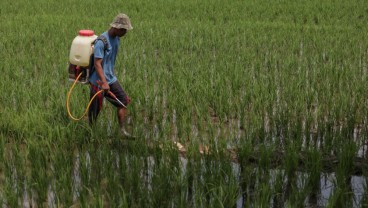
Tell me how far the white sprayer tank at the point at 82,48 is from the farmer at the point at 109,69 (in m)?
0.06

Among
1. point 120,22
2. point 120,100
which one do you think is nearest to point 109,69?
point 120,100

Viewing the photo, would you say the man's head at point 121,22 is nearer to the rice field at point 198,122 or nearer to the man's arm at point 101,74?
the man's arm at point 101,74

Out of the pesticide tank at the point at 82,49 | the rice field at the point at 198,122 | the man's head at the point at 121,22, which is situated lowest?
the rice field at the point at 198,122

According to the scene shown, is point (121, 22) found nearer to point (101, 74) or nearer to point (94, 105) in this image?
point (101, 74)

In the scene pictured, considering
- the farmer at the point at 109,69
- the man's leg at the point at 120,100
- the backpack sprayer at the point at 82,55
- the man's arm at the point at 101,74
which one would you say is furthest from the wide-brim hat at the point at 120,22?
the man's leg at the point at 120,100

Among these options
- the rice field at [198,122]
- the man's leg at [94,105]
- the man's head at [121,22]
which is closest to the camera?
the rice field at [198,122]

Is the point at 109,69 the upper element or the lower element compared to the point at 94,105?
upper

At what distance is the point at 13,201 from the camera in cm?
286

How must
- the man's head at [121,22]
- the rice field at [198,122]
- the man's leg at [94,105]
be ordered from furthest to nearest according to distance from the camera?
the man's leg at [94,105], the man's head at [121,22], the rice field at [198,122]

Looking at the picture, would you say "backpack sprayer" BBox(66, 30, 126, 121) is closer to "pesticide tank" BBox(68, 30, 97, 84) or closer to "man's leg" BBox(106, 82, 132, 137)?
"pesticide tank" BBox(68, 30, 97, 84)

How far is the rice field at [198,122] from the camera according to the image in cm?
304

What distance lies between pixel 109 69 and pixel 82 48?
1.04ft

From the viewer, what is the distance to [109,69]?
395 centimetres

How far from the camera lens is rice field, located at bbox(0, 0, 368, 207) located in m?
3.04
